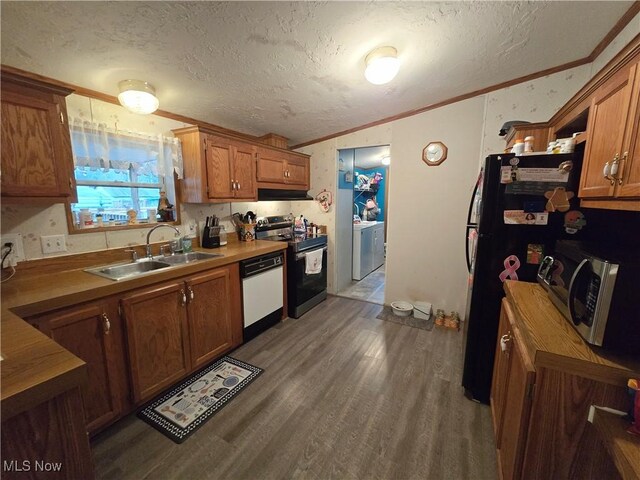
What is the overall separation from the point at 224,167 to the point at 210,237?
679mm

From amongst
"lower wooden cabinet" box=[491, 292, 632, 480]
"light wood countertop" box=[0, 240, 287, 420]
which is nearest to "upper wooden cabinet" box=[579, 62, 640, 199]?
"lower wooden cabinet" box=[491, 292, 632, 480]

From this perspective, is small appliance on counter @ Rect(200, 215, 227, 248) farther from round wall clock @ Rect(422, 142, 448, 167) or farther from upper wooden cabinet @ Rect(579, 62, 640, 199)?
upper wooden cabinet @ Rect(579, 62, 640, 199)

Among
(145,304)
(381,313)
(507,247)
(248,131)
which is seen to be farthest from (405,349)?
(248,131)

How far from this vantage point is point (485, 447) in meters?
1.44

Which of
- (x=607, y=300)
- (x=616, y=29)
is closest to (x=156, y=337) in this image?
(x=607, y=300)

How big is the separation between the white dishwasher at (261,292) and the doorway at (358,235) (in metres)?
1.20

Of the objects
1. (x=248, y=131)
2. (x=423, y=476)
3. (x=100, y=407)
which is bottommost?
(x=423, y=476)

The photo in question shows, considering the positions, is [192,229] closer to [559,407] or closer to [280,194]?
[280,194]

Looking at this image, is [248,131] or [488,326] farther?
[248,131]

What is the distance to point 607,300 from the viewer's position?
79 centimetres

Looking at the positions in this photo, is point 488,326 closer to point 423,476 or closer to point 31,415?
point 423,476

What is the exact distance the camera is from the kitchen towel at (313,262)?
305 centimetres

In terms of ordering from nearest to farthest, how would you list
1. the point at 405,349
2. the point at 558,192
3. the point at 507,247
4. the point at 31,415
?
the point at 31,415 < the point at 558,192 < the point at 507,247 < the point at 405,349

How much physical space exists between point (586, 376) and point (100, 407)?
2.23 meters
